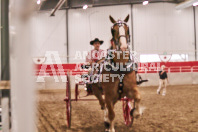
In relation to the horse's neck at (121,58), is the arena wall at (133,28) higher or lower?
higher

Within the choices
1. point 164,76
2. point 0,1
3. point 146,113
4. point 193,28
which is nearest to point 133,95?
point 0,1

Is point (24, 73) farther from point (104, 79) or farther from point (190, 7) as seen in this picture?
point (190, 7)

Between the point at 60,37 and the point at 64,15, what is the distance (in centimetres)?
151

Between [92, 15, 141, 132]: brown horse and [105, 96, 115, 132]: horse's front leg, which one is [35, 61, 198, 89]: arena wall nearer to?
[105, 96, 115, 132]: horse's front leg

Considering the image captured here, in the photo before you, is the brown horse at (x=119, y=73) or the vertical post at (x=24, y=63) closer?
the vertical post at (x=24, y=63)

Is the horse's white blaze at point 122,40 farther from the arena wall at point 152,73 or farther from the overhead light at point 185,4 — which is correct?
the overhead light at point 185,4

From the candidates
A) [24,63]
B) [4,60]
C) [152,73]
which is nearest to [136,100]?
[4,60]

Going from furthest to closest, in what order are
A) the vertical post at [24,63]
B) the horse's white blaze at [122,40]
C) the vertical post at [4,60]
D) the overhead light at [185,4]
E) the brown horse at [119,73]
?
the overhead light at [185,4] → the brown horse at [119,73] → the horse's white blaze at [122,40] → the vertical post at [4,60] → the vertical post at [24,63]

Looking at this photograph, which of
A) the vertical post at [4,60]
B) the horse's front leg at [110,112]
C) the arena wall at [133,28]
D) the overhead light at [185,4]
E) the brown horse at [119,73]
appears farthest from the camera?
the arena wall at [133,28]

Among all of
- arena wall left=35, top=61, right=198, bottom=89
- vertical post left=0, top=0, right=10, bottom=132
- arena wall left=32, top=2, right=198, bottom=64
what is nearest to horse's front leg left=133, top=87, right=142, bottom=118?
vertical post left=0, top=0, right=10, bottom=132

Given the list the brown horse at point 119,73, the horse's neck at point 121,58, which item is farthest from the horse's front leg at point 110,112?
the horse's neck at point 121,58

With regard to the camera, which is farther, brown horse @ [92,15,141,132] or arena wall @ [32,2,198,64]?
arena wall @ [32,2,198,64]

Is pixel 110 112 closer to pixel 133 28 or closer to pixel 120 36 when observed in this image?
pixel 120 36

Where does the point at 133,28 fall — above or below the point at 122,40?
above
